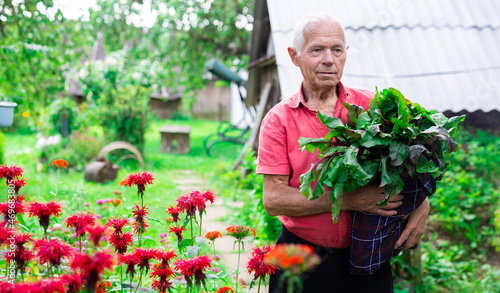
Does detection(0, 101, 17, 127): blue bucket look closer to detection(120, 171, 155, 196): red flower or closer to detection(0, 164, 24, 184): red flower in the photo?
detection(0, 164, 24, 184): red flower

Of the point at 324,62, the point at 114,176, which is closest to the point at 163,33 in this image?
the point at 114,176

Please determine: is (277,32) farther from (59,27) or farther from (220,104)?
(220,104)

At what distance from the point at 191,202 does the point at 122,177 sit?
18.5 ft

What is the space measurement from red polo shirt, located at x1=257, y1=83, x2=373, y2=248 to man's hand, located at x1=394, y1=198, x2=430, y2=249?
218 millimetres

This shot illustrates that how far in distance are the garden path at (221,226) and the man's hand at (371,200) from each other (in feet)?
1.66

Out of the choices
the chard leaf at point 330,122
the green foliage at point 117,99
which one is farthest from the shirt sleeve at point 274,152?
the green foliage at point 117,99

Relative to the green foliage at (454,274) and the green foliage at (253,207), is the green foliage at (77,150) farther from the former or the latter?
the green foliage at (454,274)

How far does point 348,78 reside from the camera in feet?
11.7

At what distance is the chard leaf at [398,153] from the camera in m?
1.44

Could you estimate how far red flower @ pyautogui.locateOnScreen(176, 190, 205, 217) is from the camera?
1.47 m

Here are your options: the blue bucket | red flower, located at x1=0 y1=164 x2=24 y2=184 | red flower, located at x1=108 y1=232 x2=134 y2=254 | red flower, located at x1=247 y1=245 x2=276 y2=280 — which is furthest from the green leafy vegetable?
the blue bucket

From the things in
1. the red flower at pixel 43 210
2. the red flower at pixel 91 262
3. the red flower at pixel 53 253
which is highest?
the red flower at pixel 43 210

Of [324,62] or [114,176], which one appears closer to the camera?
[324,62]

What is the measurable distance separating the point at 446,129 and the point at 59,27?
17.8 ft
